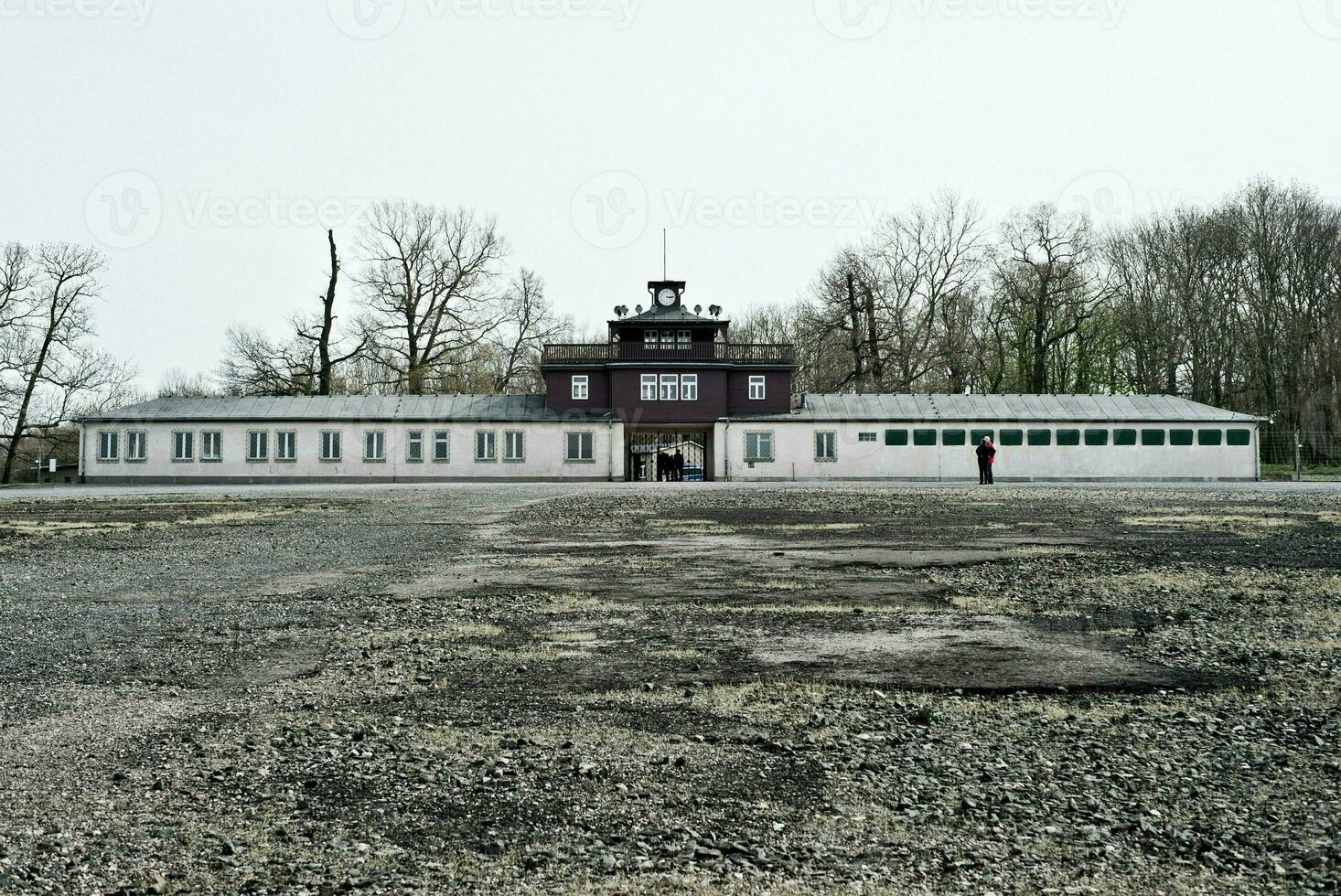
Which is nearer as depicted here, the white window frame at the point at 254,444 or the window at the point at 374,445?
the window at the point at 374,445

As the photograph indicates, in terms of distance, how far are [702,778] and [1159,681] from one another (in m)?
3.31

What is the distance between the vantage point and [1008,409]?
51688 mm

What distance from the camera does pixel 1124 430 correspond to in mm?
50344

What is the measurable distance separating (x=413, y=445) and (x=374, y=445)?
1.80m

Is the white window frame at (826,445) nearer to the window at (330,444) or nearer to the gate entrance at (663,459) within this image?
the gate entrance at (663,459)

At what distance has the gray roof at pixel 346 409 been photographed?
169 feet

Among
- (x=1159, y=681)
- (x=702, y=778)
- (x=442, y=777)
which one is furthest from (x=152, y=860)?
(x=1159, y=681)

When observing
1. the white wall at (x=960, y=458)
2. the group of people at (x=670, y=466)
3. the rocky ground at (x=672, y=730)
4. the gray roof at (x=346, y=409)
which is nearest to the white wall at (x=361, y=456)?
Answer: the gray roof at (x=346, y=409)

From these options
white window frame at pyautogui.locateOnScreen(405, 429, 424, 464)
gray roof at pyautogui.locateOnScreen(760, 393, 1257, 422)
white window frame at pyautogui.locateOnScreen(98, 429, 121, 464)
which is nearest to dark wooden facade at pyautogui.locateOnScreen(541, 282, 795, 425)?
gray roof at pyautogui.locateOnScreen(760, 393, 1257, 422)

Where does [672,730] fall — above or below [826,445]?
below

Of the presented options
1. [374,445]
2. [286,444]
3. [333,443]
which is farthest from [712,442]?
[286,444]

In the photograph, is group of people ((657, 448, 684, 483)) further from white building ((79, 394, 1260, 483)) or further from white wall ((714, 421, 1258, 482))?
white wall ((714, 421, 1258, 482))

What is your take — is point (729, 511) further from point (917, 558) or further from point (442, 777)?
point (442, 777)

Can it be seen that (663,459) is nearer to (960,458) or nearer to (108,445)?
(960,458)
